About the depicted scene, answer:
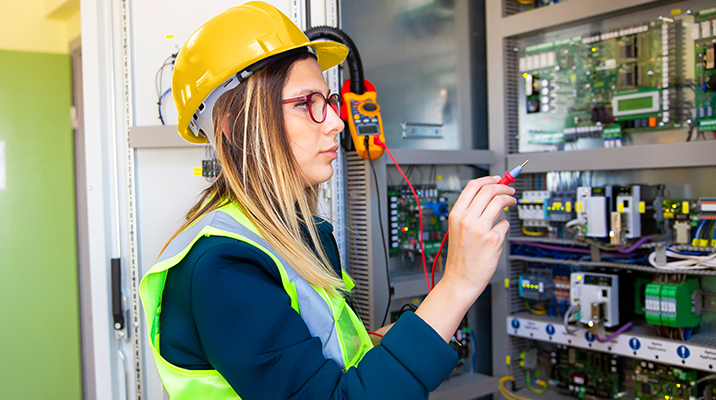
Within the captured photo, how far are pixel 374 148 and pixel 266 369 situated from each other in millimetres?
1419

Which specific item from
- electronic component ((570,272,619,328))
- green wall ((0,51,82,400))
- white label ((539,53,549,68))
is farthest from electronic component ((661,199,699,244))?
green wall ((0,51,82,400))

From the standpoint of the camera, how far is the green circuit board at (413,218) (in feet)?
7.67

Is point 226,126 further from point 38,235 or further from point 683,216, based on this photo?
point 38,235

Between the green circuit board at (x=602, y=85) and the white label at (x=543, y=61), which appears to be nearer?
the green circuit board at (x=602, y=85)

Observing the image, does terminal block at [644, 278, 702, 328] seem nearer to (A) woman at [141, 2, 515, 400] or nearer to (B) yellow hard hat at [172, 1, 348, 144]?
(A) woman at [141, 2, 515, 400]

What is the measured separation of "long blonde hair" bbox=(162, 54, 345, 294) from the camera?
89 centimetres

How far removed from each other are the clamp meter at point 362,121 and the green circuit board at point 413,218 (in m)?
0.32

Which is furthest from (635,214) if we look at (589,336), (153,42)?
(153,42)

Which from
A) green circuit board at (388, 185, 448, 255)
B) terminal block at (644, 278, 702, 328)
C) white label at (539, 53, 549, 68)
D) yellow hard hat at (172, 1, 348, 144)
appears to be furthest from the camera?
white label at (539, 53, 549, 68)

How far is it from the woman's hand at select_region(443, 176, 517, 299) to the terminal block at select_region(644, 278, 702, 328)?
5.43ft

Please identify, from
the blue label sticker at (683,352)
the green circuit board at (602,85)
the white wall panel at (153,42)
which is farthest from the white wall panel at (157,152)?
the blue label sticker at (683,352)

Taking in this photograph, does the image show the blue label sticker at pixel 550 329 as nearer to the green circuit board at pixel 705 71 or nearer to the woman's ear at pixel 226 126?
the green circuit board at pixel 705 71

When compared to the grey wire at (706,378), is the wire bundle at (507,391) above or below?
below

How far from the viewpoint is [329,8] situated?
2.16 metres
